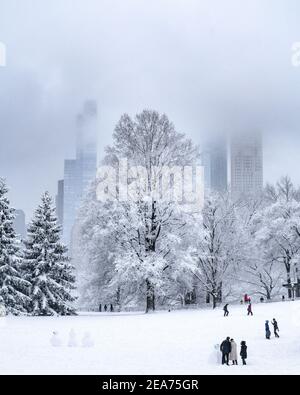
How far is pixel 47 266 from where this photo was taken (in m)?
36.4

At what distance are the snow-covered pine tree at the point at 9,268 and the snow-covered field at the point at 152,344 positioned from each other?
3160 millimetres

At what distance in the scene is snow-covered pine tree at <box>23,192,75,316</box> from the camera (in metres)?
35.5

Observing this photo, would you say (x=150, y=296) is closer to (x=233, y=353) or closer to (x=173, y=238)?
(x=173, y=238)

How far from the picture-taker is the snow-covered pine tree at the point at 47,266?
116ft

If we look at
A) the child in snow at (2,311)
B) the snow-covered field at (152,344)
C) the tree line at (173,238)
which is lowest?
the snow-covered field at (152,344)

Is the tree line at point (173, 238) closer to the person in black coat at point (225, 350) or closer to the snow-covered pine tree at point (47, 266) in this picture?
the snow-covered pine tree at point (47, 266)

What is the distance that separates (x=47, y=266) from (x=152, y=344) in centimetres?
1636

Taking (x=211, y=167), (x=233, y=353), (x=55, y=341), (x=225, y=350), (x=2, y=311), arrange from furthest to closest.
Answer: (x=211, y=167)
(x=2, y=311)
(x=55, y=341)
(x=233, y=353)
(x=225, y=350)

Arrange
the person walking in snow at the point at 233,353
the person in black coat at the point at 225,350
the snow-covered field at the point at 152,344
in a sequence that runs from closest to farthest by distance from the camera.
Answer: the snow-covered field at the point at 152,344 < the person in black coat at the point at 225,350 < the person walking in snow at the point at 233,353

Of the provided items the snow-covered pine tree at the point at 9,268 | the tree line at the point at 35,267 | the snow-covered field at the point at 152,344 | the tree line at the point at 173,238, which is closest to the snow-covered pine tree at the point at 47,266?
the tree line at the point at 35,267

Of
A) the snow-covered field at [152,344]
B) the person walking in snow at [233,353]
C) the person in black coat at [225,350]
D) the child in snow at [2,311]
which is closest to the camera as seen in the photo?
the snow-covered field at [152,344]

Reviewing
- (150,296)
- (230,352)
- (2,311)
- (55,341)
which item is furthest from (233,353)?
(2,311)

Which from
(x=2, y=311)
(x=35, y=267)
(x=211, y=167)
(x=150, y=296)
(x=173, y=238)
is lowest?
(x=2, y=311)

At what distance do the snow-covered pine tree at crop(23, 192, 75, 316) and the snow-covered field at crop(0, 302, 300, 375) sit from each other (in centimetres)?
412
